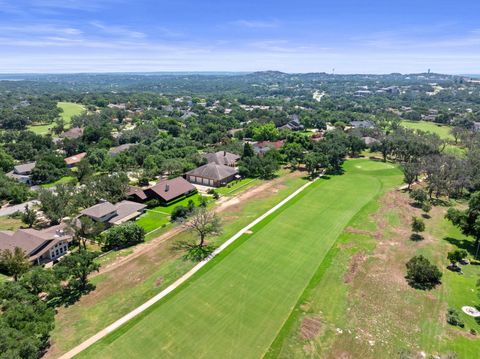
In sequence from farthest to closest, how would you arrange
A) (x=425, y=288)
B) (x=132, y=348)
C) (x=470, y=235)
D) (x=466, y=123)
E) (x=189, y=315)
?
(x=466, y=123) → (x=470, y=235) → (x=425, y=288) → (x=189, y=315) → (x=132, y=348)

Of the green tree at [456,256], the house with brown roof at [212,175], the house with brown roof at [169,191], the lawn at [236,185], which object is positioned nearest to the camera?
the green tree at [456,256]

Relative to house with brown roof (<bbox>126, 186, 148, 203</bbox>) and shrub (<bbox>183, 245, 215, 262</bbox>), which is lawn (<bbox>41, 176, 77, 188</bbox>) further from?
shrub (<bbox>183, 245, 215, 262</bbox>)

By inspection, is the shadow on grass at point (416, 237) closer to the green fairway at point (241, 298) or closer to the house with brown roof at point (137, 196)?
the green fairway at point (241, 298)

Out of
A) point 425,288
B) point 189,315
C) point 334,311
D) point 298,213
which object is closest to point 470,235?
point 425,288

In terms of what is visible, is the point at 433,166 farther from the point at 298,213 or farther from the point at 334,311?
the point at 334,311

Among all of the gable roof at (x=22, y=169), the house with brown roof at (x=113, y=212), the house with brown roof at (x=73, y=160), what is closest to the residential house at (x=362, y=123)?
the house with brown roof at (x=73, y=160)

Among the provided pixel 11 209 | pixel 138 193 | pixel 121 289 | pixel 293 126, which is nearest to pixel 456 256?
pixel 121 289
